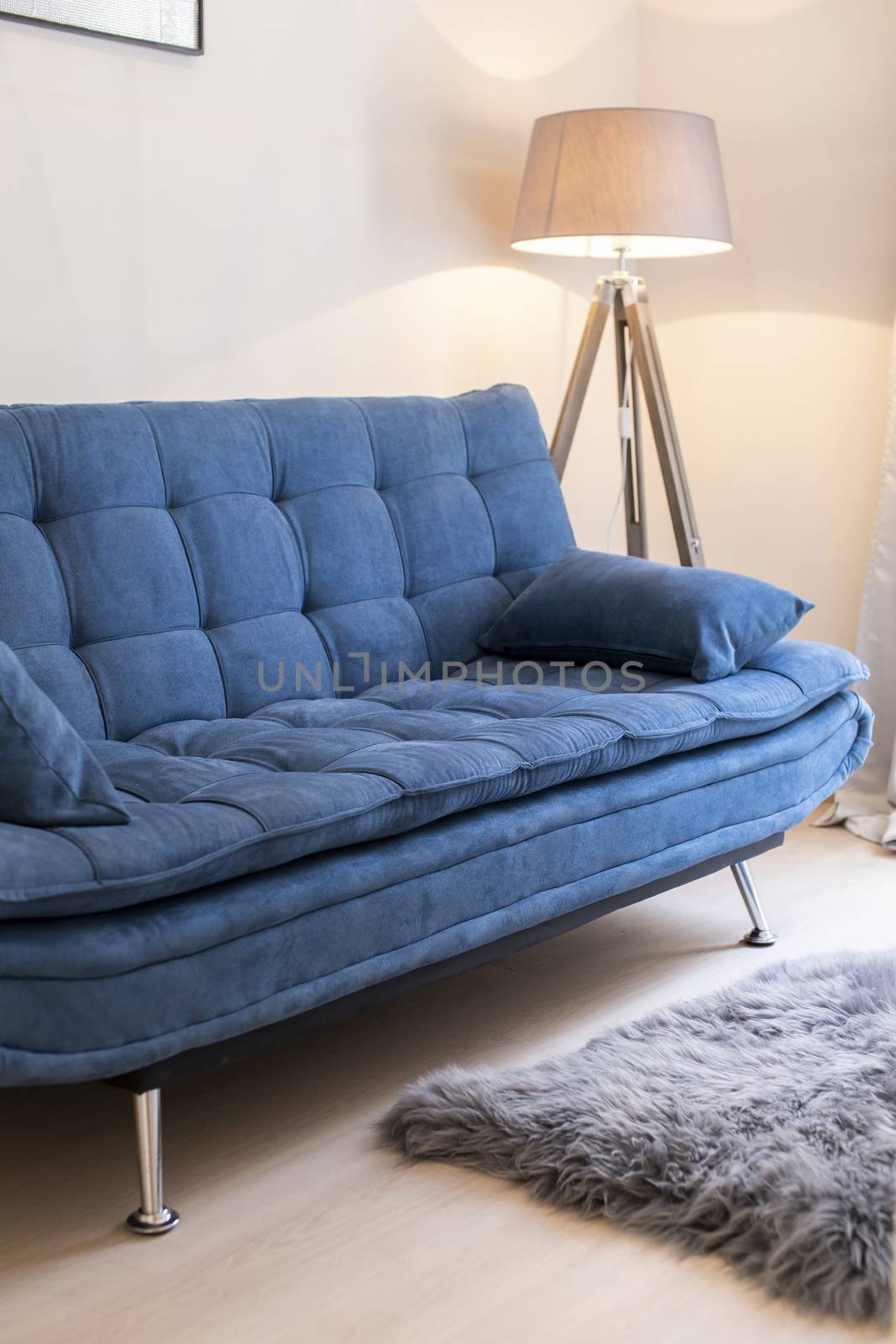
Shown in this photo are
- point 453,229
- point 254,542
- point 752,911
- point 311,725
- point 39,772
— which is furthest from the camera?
point 453,229

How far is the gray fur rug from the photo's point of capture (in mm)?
1574

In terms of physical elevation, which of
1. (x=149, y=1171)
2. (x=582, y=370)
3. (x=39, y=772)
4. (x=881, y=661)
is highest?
(x=582, y=370)

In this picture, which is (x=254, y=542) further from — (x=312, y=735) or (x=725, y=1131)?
(x=725, y=1131)

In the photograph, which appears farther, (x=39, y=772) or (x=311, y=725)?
(x=311, y=725)

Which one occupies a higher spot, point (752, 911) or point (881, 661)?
point (881, 661)

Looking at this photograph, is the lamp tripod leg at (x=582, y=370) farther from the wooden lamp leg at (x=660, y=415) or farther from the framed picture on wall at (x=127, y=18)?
the framed picture on wall at (x=127, y=18)

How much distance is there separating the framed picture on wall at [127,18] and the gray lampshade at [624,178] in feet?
2.63

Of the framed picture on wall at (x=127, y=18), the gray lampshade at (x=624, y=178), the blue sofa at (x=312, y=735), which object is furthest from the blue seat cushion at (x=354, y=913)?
the framed picture on wall at (x=127, y=18)

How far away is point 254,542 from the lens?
2.48 m

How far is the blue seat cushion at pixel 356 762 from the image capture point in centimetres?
154

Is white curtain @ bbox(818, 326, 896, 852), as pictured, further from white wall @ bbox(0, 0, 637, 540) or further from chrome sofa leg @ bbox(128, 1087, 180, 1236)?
chrome sofa leg @ bbox(128, 1087, 180, 1236)

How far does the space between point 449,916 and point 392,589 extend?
965 mm

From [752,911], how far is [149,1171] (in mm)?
1333

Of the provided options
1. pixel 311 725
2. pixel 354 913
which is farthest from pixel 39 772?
pixel 311 725
